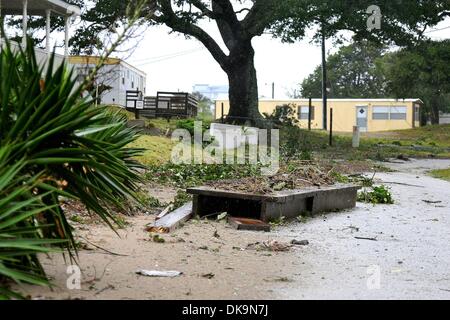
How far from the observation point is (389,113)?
59.0 m

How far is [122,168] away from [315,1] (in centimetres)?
2140

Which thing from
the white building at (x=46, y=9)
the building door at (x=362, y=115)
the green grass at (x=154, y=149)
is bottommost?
the green grass at (x=154, y=149)

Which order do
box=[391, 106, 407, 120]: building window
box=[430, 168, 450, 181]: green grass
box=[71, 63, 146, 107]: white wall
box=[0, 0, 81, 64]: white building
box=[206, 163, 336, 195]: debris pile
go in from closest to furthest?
box=[206, 163, 336, 195]: debris pile < box=[430, 168, 450, 181]: green grass < box=[0, 0, 81, 64]: white building < box=[71, 63, 146, 107]: white wall < box=[391, 106, 407, 120]: building window

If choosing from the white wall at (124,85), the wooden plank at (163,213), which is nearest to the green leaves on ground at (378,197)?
the wooden plank at (163,213)

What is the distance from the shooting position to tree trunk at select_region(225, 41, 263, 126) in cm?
3034

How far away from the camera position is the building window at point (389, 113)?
58250 mm

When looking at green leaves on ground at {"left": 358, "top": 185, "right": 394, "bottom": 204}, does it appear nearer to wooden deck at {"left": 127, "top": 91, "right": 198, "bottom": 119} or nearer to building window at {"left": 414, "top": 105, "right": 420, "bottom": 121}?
wooden deck at {"left": 127, "top": 91, "right": 198, "bottom": 119}

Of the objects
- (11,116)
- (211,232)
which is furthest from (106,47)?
(211,232)

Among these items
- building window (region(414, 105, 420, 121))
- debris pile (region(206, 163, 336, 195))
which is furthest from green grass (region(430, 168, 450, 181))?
building window (region(414, 105, 420, 121))

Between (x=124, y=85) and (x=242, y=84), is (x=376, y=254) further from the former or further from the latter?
(x=124, y=85)

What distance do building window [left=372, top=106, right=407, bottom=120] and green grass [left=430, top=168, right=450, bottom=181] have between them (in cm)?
3784

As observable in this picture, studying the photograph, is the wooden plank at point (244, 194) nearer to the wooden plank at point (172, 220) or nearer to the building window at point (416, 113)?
the wooden plank at point (172, 220)

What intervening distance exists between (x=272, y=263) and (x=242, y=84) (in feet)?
81.1

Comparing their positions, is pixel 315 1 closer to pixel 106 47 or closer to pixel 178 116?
pixel 178 116
